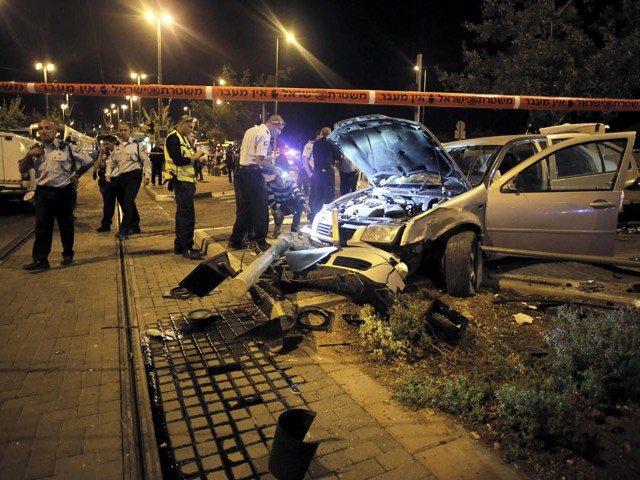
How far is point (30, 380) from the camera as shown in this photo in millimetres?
3404

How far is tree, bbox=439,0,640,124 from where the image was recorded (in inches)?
601

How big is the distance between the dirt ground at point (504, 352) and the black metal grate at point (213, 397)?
0.69m

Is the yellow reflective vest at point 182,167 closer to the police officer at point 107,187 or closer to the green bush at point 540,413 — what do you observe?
the police officer at point 107,187

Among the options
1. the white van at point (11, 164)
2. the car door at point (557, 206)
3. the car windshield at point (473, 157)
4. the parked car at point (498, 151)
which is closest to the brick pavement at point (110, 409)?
the car door at point (557, 206)

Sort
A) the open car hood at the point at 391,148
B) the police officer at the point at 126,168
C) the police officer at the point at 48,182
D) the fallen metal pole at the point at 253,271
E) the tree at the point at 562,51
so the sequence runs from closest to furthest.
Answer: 1. the fallen metal pole at the point at 253,271
2. the open car hood at the point at 391,148
3. the police officer at the point at 48,182
4. the police officer at the point at 126,168
5. the tree at the point at 562,51

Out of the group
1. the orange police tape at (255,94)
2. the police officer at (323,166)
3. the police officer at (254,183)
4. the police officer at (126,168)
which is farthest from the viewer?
the police officer at (323,166)

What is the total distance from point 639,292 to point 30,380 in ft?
18.5

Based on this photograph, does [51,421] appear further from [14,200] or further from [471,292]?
[14,200]

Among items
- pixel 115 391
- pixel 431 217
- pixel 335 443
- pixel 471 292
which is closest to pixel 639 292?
pixel 471 292

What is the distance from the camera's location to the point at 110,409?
3.07 m

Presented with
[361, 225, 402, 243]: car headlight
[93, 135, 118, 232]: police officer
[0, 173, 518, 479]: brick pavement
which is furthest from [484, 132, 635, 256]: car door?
[93, 135, 118, 232]: police officer

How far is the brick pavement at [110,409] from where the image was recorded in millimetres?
2508

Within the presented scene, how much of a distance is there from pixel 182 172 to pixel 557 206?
4.83 meters

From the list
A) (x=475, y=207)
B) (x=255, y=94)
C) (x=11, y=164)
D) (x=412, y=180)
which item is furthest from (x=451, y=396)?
(x=11, y=164)
